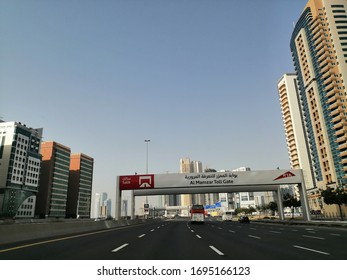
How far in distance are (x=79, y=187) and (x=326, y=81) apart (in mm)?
144026

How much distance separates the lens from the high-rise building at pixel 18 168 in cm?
9856

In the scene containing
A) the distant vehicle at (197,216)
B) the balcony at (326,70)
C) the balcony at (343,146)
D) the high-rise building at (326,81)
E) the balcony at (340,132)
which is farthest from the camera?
the balcony at (326,70)

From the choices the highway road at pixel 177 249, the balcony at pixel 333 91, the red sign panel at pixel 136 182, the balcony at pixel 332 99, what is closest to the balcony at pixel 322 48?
the balcony at pixel 333 91

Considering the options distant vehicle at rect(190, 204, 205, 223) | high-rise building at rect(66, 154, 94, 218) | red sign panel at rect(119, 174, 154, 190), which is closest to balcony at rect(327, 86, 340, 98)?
distant vehicle at rect(190, 204, 205, 223)

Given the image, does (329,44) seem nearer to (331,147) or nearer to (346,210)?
(331,147)

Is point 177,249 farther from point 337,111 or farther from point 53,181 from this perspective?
point 53,181

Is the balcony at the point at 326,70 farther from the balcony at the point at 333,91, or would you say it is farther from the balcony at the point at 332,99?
the balcony at the point at 332,99

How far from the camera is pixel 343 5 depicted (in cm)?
10294

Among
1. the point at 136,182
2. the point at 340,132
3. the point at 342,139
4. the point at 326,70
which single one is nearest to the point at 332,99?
the point at 326,70

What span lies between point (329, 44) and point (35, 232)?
115 metres

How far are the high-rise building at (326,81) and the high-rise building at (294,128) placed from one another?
18809 mm

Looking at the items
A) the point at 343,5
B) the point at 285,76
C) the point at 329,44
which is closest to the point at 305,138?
the point at 285,76

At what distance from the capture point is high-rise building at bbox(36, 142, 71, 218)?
135875mm

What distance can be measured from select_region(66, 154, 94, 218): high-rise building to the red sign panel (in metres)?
133
